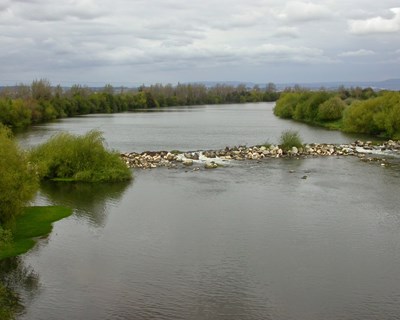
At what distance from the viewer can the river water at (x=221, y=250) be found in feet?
75.6

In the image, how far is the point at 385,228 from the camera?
1335 inches

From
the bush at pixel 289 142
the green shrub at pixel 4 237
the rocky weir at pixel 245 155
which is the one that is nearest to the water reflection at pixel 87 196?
the green shrub at pixel 4 237

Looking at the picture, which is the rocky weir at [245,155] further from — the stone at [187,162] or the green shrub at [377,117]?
the green shrub at [377,117]

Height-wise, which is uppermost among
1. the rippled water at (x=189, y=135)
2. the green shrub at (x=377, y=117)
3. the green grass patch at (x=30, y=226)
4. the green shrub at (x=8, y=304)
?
the green shrub at (x=377, y=117)

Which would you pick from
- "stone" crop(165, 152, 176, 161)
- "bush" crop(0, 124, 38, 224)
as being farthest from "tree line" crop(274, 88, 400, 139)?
"bush" crop(0, 124, 38, 224)

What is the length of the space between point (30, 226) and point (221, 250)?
1306cm

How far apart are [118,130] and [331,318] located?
77.2 metres

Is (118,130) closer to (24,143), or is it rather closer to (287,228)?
(24,143)

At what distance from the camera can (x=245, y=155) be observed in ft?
208

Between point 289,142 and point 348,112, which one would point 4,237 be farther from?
point 348,112

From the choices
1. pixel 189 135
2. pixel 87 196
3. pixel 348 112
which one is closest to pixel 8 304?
pixel 87 196

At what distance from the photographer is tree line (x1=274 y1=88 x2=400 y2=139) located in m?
83.2

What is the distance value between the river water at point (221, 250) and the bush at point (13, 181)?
109 inches

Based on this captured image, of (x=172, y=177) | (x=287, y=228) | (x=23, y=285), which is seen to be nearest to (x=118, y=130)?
(x=172, y=177)
